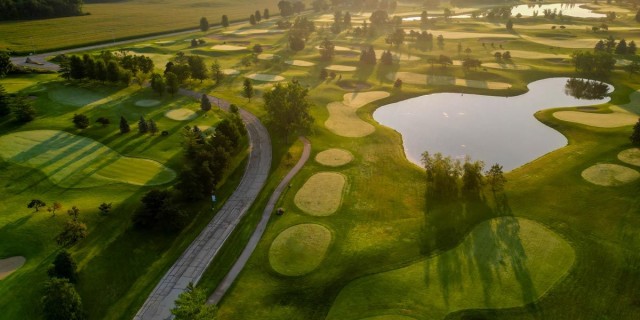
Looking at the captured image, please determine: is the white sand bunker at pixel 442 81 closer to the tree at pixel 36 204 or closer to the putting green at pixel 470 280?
the putting green at pixel 470 280

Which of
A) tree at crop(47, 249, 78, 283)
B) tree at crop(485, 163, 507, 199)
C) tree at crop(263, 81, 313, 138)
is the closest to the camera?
tree at crop(47, 249, 78, 283)

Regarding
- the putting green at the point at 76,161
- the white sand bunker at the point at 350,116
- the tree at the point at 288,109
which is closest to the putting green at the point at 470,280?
the white sand bunker at the point at 350,116

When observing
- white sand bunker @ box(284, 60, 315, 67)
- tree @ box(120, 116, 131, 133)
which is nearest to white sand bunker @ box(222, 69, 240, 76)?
white sand bunker @ box(284, 60, 315, 67)

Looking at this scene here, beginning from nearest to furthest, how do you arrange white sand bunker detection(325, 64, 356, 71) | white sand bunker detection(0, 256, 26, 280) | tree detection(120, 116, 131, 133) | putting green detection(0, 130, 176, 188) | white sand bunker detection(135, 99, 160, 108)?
white sand bunker detection(0, 256, 26, 280) < putting green detection(0, 130, 176, 188) < tree detection(120, 116, 131, 133) < white sand bunker detection(135, 99, 160, 108) < white sand bunker detection(325, 64, 356, 71)

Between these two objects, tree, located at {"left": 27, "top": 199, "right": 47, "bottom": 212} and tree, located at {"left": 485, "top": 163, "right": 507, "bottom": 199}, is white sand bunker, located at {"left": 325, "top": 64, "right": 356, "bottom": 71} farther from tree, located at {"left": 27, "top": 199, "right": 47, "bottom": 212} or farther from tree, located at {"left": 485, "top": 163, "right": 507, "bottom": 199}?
tree, located at {"left": 27, "top": 199, "right": 47, "bottom": 212}

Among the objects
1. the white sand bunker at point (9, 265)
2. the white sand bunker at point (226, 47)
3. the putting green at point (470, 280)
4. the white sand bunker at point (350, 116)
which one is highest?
the white sand bunker at point (226, 47)

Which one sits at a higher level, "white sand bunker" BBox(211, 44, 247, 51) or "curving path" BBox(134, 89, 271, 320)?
"white sand bunker" BBox(211, 44, 247, 51)

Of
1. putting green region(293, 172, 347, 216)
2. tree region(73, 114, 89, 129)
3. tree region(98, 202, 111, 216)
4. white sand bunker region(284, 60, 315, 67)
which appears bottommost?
putting green region(293, 172, 347, 216)
